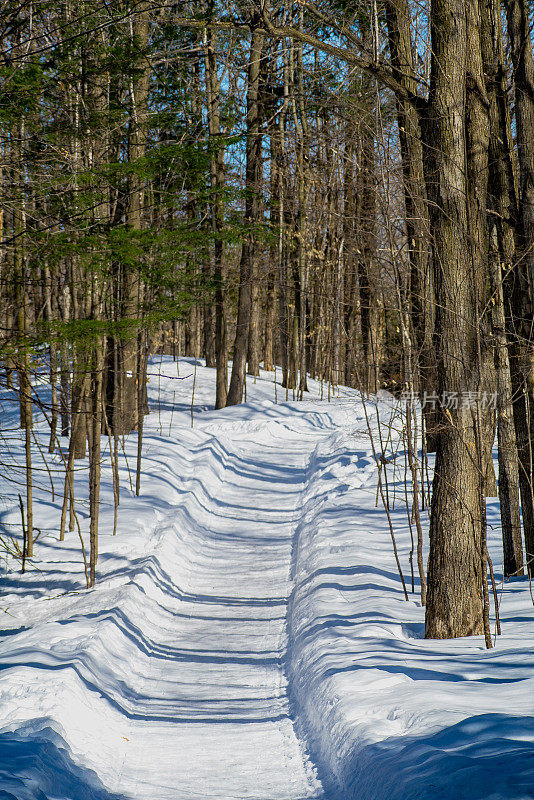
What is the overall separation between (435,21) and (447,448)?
12.7 ft

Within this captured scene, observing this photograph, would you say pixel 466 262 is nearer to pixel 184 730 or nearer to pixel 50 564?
pixel 184 730

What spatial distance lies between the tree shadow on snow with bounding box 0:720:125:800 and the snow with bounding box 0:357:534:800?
0.01 metres

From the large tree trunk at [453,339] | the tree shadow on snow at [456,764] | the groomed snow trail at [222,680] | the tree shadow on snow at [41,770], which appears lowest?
the groomed snow trail at [222,680]

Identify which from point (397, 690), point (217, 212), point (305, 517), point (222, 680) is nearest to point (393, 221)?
point (397, 690)

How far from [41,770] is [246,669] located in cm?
280

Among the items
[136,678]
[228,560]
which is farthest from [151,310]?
[136,678]

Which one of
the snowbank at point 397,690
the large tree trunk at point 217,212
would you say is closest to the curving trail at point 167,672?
the snowbank at point 397,690

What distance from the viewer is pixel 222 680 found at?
19.6 feet

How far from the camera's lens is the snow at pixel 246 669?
12.2ft

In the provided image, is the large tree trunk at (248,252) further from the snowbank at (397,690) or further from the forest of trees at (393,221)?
the snowbank at (397,690)

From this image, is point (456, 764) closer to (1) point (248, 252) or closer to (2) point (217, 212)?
(2) point (217, 212)

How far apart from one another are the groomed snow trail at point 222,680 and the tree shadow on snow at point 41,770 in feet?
0.97

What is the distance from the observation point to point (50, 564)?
29.9 ft

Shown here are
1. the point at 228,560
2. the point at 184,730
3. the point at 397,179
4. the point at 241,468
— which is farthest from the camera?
the point at 241,468
